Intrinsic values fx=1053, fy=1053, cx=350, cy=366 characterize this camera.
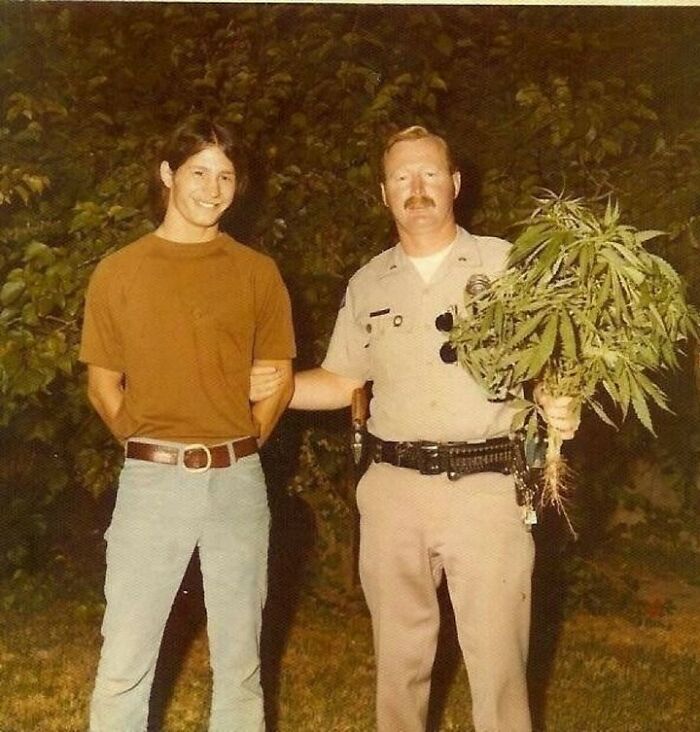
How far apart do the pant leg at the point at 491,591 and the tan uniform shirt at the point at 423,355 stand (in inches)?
8.0

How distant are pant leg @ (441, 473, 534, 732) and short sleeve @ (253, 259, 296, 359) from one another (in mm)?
721

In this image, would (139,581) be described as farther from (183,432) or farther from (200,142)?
(200,142)

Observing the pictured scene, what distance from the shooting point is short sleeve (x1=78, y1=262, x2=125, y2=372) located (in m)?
3.31

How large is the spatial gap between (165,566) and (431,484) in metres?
0.87

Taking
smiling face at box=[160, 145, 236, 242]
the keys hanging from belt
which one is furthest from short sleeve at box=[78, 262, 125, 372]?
the keys hanging from belt

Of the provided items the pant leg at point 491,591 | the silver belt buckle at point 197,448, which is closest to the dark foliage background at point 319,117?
the silver belt buckle at point 197,448

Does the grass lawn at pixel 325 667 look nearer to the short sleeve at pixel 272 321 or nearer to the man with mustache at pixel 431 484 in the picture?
the man with mustache at pixel 431 484

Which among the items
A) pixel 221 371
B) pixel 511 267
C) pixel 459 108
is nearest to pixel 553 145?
pixel 459 108

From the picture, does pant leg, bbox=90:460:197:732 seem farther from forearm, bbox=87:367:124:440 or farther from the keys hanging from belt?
the keys hanging from belt

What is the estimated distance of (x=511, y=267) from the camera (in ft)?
10.5

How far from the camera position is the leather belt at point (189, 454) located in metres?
3.21

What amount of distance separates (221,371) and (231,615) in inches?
29.8

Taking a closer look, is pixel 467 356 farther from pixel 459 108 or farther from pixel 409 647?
pixel 459 108

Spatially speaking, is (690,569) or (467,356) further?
(690,569)
